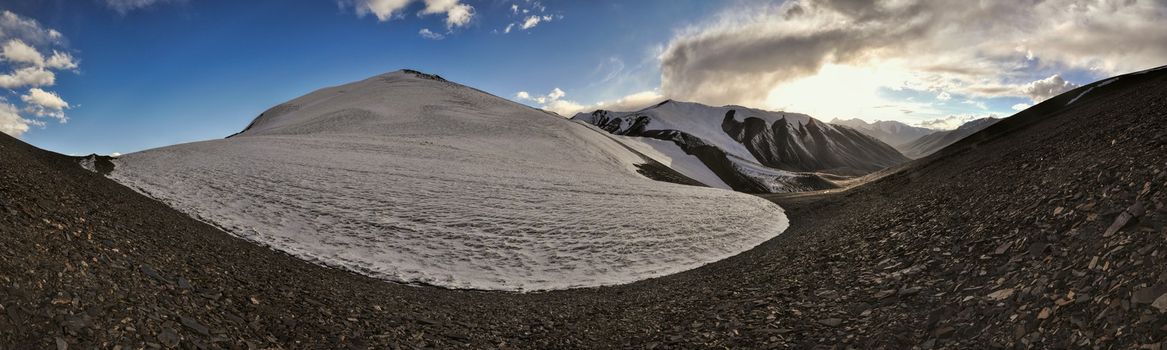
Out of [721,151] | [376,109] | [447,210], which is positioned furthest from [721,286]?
[721,151]

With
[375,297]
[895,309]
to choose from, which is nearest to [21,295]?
[375,297]

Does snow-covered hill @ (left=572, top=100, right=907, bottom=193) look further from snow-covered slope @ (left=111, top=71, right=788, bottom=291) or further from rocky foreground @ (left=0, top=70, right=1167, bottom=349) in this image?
rocky foreground @ (left=0, top=70, right=1167, bottom=349)

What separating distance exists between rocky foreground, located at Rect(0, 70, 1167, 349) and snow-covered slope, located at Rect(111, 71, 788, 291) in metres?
2.33

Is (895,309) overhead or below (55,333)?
below

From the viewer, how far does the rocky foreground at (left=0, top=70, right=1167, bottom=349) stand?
22.7 feet

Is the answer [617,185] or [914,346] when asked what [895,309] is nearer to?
[914,346]

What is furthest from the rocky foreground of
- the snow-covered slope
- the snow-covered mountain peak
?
the snow-covered mountain peak

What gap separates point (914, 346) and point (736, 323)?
12.4 feet

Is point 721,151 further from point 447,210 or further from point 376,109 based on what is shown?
point 447,210

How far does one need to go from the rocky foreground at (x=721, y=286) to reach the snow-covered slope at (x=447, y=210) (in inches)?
91.8

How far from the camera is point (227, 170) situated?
28719 mm

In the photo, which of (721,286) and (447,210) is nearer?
(721,286)

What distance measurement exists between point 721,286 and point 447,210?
16.0 m

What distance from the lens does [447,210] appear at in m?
25.7
